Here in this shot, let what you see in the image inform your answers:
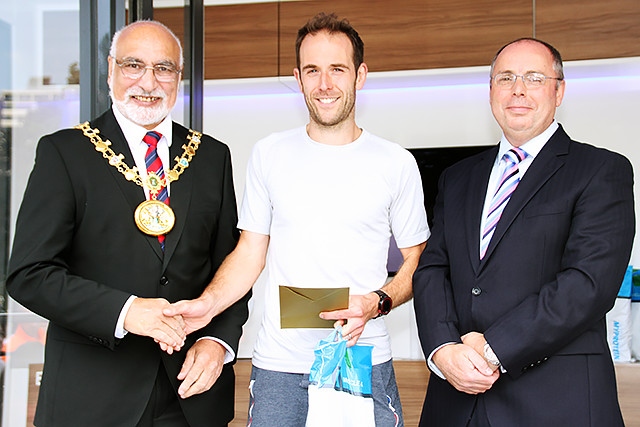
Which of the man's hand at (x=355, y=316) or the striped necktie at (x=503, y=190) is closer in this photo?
the man's hand at (x=355, y=316)

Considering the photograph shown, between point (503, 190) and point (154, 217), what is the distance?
39.7 inches

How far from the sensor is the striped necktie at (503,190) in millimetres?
2295

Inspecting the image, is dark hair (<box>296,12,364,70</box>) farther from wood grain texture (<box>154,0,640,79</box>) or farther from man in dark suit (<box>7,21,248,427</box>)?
wood grain texture (<box>154,0,640,79</box>)

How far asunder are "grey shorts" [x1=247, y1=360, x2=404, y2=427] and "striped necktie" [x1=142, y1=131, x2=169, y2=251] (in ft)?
1.68

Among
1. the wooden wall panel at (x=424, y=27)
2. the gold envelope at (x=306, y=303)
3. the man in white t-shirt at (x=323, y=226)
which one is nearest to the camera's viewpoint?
the gold envelope at (x=306, y=303)

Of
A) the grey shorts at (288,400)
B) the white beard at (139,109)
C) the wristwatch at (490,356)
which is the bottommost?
the grey shorts at (288,400)

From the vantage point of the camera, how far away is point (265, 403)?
7.35ft

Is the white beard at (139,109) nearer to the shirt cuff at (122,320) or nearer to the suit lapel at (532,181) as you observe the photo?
the shirt cuff at (122,320)

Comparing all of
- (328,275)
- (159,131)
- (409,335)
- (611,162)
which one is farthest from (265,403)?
(409,335)

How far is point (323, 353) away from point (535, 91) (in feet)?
3.23

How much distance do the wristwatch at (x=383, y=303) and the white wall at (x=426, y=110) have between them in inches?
77.3

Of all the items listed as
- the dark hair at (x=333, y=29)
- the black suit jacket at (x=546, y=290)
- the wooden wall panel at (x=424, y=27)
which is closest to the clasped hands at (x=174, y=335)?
the black suit jacket at (x=546, y=290)

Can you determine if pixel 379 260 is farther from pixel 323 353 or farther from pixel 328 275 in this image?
pixel 323 353

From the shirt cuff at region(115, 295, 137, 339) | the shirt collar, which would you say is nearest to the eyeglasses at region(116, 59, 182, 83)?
the shirt cuff at region(115, 295, 137, 339)
